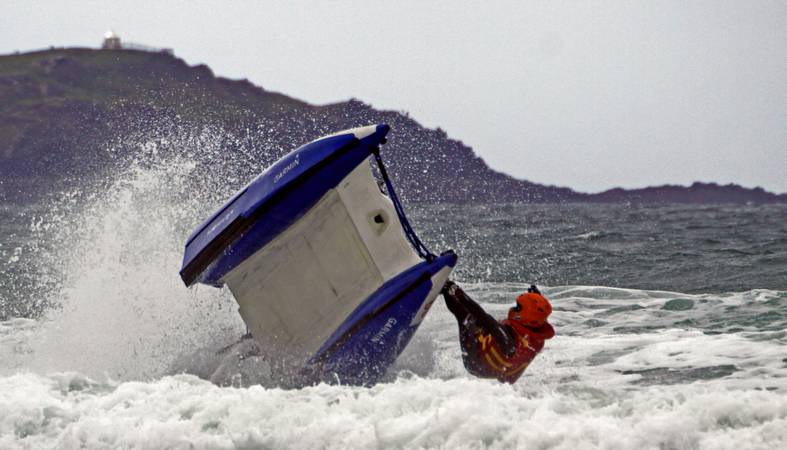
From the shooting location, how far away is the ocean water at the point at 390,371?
4996mm

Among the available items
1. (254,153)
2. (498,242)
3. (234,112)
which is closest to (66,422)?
(498,242)

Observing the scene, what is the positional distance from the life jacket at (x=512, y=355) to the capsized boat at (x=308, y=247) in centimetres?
48

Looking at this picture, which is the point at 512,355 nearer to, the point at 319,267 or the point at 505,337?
the point at 505,337

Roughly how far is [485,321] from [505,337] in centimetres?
17

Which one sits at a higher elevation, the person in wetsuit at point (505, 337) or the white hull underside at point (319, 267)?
the white hull underside at point (319, 267)

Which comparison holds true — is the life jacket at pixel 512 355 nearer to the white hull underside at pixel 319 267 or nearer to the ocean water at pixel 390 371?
the ocean water at pixel 390 371

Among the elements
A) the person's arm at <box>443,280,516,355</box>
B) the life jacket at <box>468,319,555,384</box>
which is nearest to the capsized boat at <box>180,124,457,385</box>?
the person's arm at <box>443,280,516,355</box>

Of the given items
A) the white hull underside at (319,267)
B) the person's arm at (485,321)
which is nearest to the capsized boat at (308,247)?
the white hull underside at (319,267)

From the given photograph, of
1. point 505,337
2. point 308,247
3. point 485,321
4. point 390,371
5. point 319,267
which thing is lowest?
point 390,371

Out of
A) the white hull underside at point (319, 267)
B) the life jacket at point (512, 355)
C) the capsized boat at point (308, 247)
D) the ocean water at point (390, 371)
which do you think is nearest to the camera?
the ocean water at point (390, 371)

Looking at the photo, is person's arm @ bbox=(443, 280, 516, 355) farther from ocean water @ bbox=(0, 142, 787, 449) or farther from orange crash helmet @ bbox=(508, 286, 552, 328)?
ocean water @ bbox=(0, 142, 787, 449)

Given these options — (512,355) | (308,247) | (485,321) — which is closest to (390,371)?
(485,321)

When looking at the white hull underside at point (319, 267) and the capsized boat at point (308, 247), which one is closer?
the capsized boat at point (308, 247)

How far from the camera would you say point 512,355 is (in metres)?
6.35
